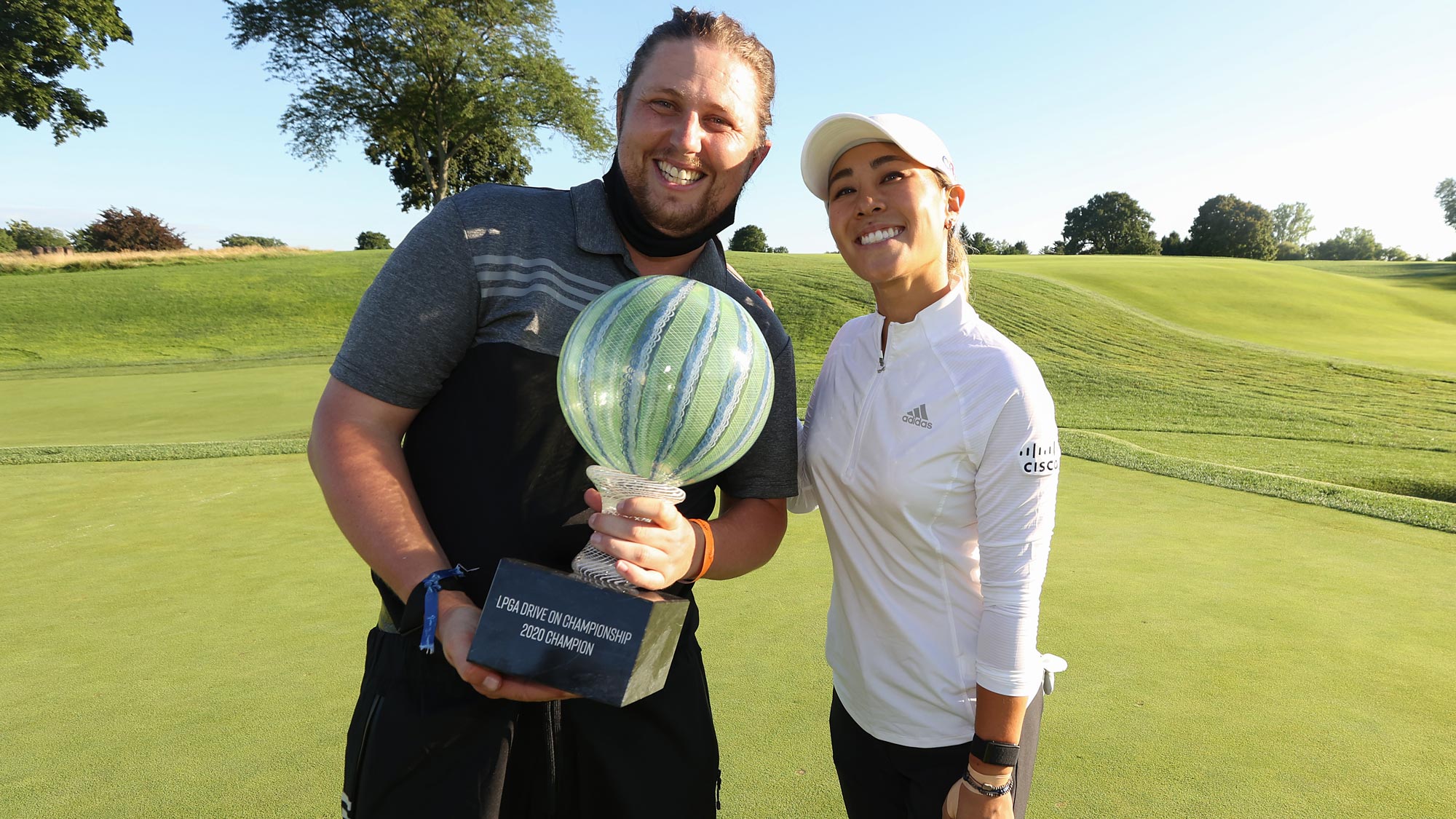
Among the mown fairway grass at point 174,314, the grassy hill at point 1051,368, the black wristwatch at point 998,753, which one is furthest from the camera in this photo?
the mown fairway grass at point 174,314

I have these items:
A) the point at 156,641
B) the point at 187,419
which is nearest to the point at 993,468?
the point at 156,641

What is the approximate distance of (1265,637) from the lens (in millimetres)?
3184

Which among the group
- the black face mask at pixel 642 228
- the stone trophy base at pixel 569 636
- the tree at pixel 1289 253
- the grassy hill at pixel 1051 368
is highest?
the tree at pixel 1289 253

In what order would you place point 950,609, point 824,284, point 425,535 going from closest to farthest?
point 425,535, point 950,609, point 824,284

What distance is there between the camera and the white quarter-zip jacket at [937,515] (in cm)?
166

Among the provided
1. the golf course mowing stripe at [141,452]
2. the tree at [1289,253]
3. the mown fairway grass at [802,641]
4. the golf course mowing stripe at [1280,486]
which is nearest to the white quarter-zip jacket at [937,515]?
the mown fairway grass at [802,641]

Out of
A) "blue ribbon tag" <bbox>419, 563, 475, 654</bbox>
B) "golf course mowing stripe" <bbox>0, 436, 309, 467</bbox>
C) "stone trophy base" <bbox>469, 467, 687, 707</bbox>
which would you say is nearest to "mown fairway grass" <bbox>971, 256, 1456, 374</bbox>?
"golf course mowing stripe" <bbox>0, 436, 309, 467</bbox>

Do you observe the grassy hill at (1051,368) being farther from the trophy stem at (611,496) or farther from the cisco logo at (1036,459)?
the trophy stem at (611,496)

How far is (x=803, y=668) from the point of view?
2916 mm

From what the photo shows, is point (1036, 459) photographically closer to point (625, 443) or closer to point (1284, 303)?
point (625, 443)

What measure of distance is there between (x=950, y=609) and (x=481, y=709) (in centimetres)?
99

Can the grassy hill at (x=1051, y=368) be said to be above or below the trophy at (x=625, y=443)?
below

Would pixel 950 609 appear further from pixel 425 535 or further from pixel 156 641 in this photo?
pixel 156 641

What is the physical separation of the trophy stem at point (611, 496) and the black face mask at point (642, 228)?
576 millimetres
